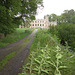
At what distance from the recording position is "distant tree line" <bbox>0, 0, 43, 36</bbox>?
9.92 metres

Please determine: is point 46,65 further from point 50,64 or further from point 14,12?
point 14,12

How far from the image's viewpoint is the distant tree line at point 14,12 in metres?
9.92

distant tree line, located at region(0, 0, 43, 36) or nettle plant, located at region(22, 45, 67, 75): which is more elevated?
distant tree line, located at region(0, 0, 43, 36)

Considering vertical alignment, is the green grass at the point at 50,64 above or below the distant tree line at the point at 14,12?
below

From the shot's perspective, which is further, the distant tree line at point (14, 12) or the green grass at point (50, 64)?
the distant tree line at point (14, 12)

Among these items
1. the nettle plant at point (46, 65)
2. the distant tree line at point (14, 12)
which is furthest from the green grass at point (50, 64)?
the distant tree line at point (14, 12)

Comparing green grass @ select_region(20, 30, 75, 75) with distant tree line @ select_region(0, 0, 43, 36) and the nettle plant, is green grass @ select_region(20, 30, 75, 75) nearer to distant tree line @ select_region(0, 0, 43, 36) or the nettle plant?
the nettle plant

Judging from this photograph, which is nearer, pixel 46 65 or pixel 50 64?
pixel 46 65

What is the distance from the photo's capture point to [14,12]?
10766 millimetres

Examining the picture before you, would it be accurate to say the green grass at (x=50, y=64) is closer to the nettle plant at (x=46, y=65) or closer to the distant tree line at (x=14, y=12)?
the nettle plant at (x=46, y=65)

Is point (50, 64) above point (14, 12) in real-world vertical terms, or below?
below

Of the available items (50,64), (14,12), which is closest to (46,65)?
(50,64)

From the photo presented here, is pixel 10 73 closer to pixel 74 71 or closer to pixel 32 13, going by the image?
pixel 74 71

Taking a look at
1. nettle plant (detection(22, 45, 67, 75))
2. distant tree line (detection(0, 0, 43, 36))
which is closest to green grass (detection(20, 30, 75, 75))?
nettle plant (detection(22, 45, 67, 75))
